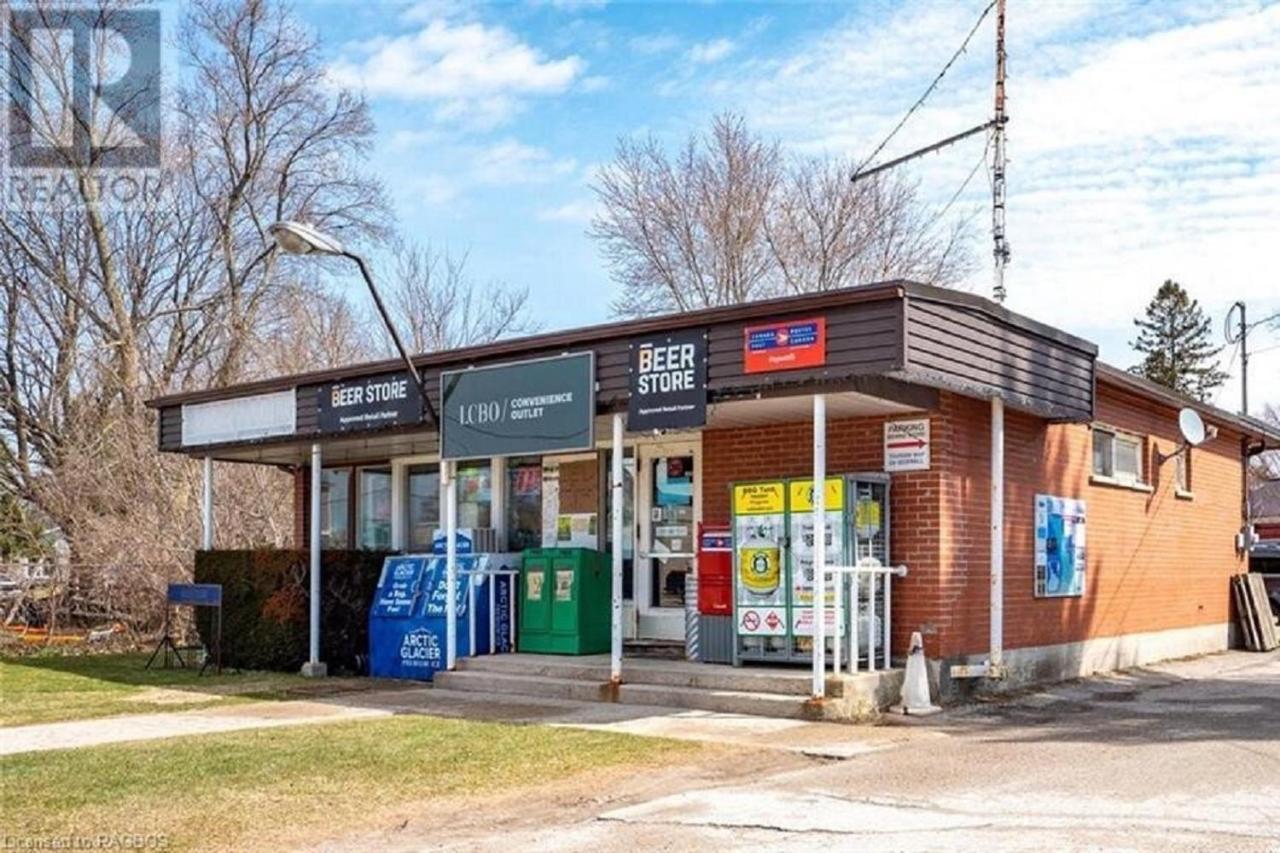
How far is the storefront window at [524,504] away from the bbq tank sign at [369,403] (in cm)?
218

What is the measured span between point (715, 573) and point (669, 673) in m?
1.18

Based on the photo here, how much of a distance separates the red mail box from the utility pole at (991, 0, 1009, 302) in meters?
10.1

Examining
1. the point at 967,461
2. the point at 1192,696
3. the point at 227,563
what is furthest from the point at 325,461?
the point at 1192,696

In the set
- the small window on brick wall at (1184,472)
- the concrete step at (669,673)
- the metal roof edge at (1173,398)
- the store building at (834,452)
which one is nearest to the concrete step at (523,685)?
the concrete step at (669,673)

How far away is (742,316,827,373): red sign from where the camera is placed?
1127 cm

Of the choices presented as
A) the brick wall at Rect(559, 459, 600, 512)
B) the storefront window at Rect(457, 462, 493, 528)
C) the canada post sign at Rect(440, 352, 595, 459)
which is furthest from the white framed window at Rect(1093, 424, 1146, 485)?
the storefront window at Rect(457, 462, 493, 528)

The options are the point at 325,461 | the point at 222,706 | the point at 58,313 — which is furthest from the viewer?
the point at 58,313

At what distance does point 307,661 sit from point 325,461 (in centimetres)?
362

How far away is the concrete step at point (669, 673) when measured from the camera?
39.3ft

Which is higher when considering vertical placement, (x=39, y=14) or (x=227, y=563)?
(x=39, y=14)

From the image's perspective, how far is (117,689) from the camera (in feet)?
48.7

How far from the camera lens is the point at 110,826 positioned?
24.5 ft

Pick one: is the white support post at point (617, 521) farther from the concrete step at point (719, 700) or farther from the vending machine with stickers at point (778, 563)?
the vending machine with stickers at point (778, 563)

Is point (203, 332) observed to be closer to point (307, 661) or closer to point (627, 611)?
point (307, 661)
